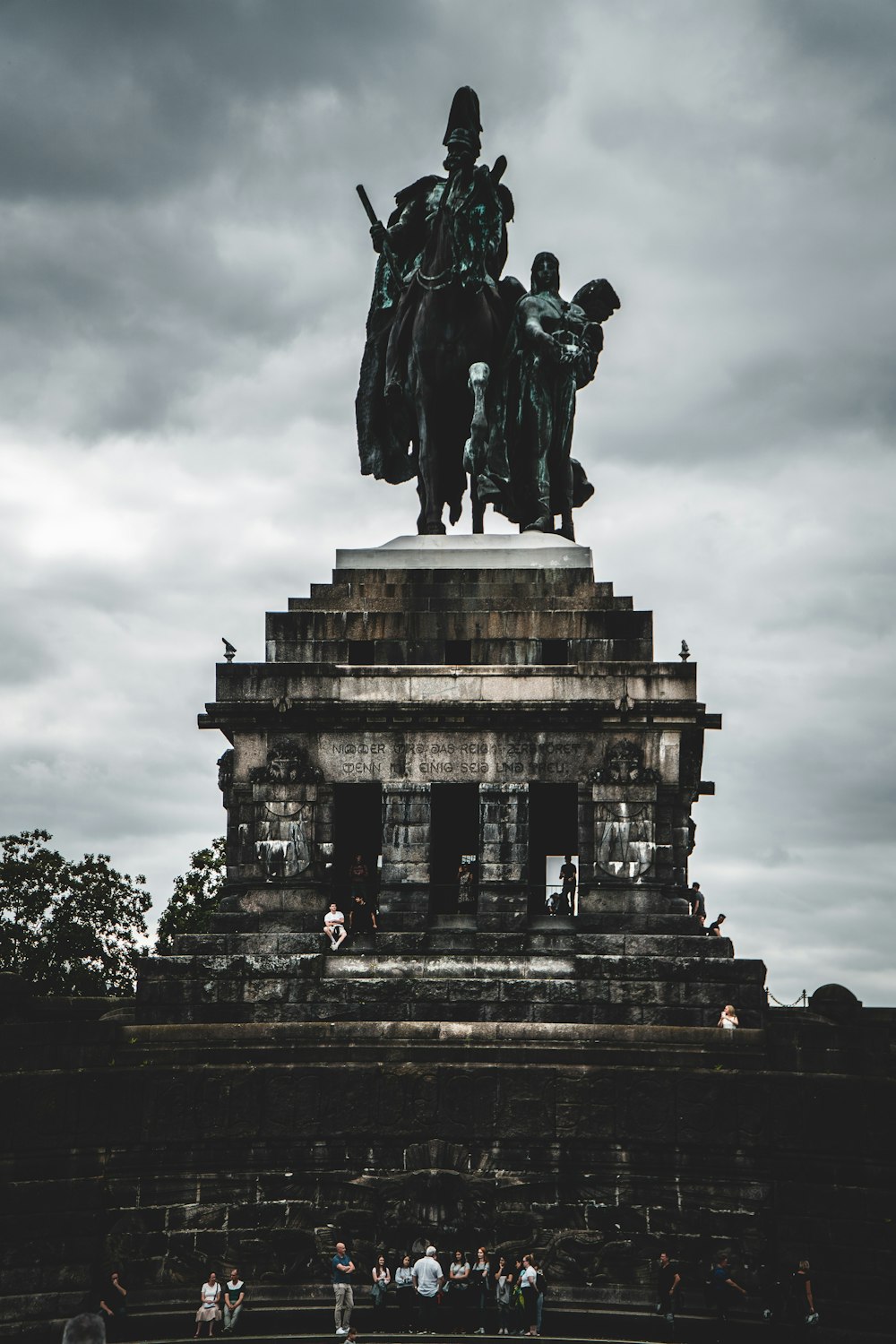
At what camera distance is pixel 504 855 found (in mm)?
38406

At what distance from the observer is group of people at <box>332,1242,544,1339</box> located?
3036 cm

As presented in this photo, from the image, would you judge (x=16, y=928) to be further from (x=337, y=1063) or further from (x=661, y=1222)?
(x=661, y=1222)

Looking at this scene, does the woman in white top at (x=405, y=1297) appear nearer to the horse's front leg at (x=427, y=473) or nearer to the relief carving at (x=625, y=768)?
the relief carving at (x=625, y=768)

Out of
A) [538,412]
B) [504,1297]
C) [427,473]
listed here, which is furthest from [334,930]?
[538,412]

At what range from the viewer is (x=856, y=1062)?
33500 millimetres

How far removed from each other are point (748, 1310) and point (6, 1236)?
12.1 meters

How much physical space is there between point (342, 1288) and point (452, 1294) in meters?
1.91

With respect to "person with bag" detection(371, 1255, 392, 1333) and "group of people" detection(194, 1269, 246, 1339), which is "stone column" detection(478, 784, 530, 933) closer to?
"person with bag" detection(371, 1255, 392, 1333)

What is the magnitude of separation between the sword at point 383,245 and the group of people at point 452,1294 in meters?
22.7

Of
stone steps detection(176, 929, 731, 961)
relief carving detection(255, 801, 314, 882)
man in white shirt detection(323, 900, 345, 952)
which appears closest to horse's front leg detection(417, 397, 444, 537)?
relief carving detection(255, 801, 314, 882)

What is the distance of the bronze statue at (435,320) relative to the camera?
43.3m

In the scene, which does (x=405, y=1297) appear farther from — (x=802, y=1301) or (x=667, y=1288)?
(x=802, y=1301)

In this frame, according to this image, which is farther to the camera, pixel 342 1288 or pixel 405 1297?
pixel 405 1297

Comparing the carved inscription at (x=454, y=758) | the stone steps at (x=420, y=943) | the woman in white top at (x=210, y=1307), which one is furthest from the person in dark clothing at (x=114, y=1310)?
the carved inscription at (x=454, y=758)
